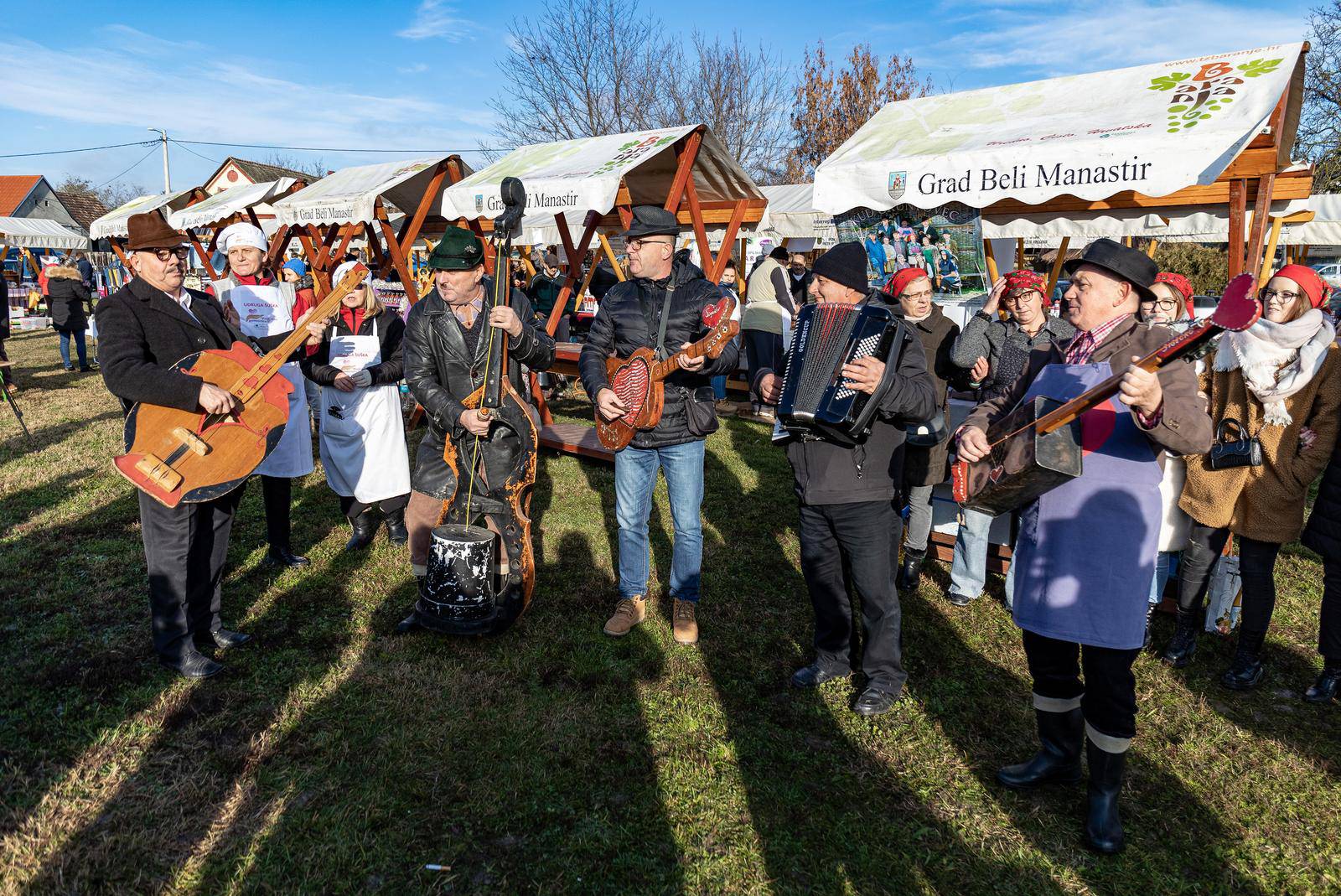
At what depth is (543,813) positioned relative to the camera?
284cm

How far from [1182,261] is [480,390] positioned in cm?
2506

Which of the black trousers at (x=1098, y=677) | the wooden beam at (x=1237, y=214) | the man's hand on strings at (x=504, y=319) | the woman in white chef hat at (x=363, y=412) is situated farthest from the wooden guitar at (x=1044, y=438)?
the woman in white chef hat at (x=363, y=412)

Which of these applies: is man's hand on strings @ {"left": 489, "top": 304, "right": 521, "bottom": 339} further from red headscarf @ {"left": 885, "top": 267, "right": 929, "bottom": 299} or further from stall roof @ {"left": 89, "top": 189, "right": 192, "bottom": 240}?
stall roof @ {"left": 89, "top": 189, "right": 192, "bottom": 240}

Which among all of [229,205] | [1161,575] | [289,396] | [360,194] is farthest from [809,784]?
[229,205]

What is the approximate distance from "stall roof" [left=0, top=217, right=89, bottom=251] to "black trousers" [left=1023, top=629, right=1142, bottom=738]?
81.9 feet

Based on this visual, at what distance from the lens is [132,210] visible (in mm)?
15656

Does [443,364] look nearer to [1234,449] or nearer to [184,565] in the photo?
[184,565]

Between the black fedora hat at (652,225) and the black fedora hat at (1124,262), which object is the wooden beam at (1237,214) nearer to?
the black fedora hat at (1124,262)

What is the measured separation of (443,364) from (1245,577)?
443 centimetres

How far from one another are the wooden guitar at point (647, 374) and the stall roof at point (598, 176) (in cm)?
346

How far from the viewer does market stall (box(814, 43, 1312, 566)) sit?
4414 millimetres

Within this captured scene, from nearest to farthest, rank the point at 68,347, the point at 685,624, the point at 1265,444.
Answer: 1. the point at 1265,444
2. the point at 685,624
3. the point at 68,347

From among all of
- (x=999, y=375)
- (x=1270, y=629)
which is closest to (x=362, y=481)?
(x=999, y=375)

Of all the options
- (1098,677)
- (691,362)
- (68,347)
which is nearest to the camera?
(1098,677)
